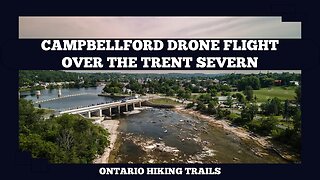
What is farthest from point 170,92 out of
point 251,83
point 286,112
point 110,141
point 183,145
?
point 110,141

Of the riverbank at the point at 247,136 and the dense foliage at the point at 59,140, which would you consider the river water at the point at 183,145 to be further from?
the dense foliage at the point at 59,140

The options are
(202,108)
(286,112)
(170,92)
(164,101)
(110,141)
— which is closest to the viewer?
(110,141)

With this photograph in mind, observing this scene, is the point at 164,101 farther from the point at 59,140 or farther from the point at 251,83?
the point at 59,140

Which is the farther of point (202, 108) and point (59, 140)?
point (202, 108)

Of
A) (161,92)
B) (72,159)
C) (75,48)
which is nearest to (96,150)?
(72,159)

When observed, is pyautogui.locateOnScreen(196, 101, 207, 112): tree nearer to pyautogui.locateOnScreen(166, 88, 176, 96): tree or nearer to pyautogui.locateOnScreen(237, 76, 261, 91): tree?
pyautogui.locateOnScreen(166, 88, 176, 96): tree

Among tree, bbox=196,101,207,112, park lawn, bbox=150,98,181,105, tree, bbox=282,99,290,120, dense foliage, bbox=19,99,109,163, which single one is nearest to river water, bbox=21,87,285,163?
dense foliage, bbox=19,99,109,163

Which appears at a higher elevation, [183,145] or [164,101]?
[164,101]
